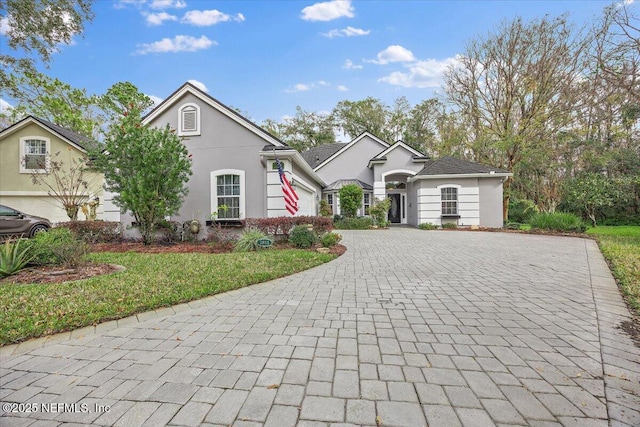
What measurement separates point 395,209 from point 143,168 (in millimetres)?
17453

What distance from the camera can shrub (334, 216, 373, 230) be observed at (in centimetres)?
1704

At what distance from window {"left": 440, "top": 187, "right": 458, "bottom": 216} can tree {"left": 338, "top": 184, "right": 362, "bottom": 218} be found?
17.0 ft

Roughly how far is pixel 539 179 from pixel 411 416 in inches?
984

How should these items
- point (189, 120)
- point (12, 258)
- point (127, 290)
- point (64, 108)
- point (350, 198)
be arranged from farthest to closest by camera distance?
point (64, 108) < point (350, 198) < point (189, 120) < point (12, 258) < point (127, 290)

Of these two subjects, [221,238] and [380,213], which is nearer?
[221,238]

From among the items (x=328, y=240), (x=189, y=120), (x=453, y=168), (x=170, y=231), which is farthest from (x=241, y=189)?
(x=453, y=168)

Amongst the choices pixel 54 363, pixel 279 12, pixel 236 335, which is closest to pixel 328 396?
pixel 236 335

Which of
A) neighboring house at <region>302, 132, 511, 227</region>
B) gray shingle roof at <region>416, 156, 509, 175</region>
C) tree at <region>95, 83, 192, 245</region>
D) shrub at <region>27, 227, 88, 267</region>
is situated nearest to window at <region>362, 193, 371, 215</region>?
neighboring house at <region>302, 132, 511, 227</region>

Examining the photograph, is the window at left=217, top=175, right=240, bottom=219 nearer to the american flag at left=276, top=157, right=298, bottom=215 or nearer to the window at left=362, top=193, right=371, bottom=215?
the american flag at left=276, top=157, right=298, bottom=215

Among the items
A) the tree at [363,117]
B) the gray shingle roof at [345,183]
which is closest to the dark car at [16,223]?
the gray shingle roof at [345,183]

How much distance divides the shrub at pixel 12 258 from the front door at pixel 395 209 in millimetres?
19796

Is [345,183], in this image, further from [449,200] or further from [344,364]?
[344,364]

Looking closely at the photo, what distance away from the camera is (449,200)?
652 inches

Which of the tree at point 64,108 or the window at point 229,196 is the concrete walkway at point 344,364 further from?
the tree at point 64,108
